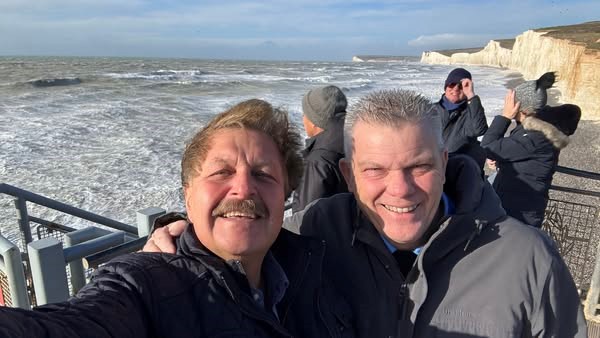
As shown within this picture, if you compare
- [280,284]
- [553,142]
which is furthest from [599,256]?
[280,284]

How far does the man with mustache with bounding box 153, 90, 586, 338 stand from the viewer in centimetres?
157

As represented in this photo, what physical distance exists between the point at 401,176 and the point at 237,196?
61cm

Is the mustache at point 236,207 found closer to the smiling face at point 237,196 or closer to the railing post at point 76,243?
the smiling face at point 237,196

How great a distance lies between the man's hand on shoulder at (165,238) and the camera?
4.77 ft

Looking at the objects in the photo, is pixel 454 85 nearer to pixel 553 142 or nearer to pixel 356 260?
pixel 553 142

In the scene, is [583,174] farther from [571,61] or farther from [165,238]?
[571,61]

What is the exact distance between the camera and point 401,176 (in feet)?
5.37

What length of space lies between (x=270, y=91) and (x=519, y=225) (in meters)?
32.5

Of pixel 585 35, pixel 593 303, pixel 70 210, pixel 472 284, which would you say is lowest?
pixel 593 303

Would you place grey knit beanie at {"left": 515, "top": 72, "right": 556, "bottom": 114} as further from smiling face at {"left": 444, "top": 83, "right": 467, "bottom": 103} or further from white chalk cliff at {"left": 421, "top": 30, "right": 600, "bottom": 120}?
white chalk cliff at {"left": 421, "top": 30, "right": 600, "bottom": 120}

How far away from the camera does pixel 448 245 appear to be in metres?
1.61

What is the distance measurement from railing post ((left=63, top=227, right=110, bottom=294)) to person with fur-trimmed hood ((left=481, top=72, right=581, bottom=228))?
3196 mm

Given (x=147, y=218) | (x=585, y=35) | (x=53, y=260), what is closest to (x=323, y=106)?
(x=147, y=218)

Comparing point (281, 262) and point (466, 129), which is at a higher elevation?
point (466, 129)
